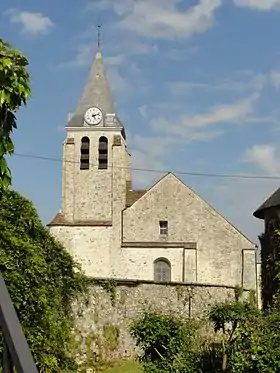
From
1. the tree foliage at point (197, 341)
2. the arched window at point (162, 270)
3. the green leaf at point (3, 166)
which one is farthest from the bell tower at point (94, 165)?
the green leaf at point (3, 166)

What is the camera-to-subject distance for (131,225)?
44625 millimetres

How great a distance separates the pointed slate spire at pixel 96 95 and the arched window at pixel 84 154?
4.47 ft

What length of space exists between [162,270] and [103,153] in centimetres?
1039

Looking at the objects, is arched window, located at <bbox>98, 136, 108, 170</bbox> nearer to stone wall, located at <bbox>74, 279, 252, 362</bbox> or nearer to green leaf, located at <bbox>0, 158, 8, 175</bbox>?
stone wall, located at <bbox>74, 279, 252, 362</bbox>

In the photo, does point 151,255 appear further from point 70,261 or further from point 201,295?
point 70,261

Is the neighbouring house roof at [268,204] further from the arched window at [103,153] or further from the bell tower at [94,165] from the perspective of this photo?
the arched window at [103,153]

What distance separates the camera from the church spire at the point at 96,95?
49.4 m

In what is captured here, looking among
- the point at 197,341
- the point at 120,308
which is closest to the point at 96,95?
the point at 120,308

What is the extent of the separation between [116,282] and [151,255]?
63.7ft

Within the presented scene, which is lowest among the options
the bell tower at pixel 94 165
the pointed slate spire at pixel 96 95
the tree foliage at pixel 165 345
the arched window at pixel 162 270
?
the tree foliage at pixel 165 345

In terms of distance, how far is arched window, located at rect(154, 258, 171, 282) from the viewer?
42750 millimetres

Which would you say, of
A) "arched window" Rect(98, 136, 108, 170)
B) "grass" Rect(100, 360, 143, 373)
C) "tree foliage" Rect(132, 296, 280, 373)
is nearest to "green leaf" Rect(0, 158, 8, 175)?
"tree foliage" Rect(132, 296, 280, 373)

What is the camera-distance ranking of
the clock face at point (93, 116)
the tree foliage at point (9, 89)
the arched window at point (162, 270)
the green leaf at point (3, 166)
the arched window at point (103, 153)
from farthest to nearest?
the clock face at point (93, 116)
the arched window at point (103, 153)
the arched window at point (162, 270)
the green leaf at point (3, 166)
the tree foliage at point (9, 89)

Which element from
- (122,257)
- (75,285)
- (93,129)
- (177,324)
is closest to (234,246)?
(122,257)
